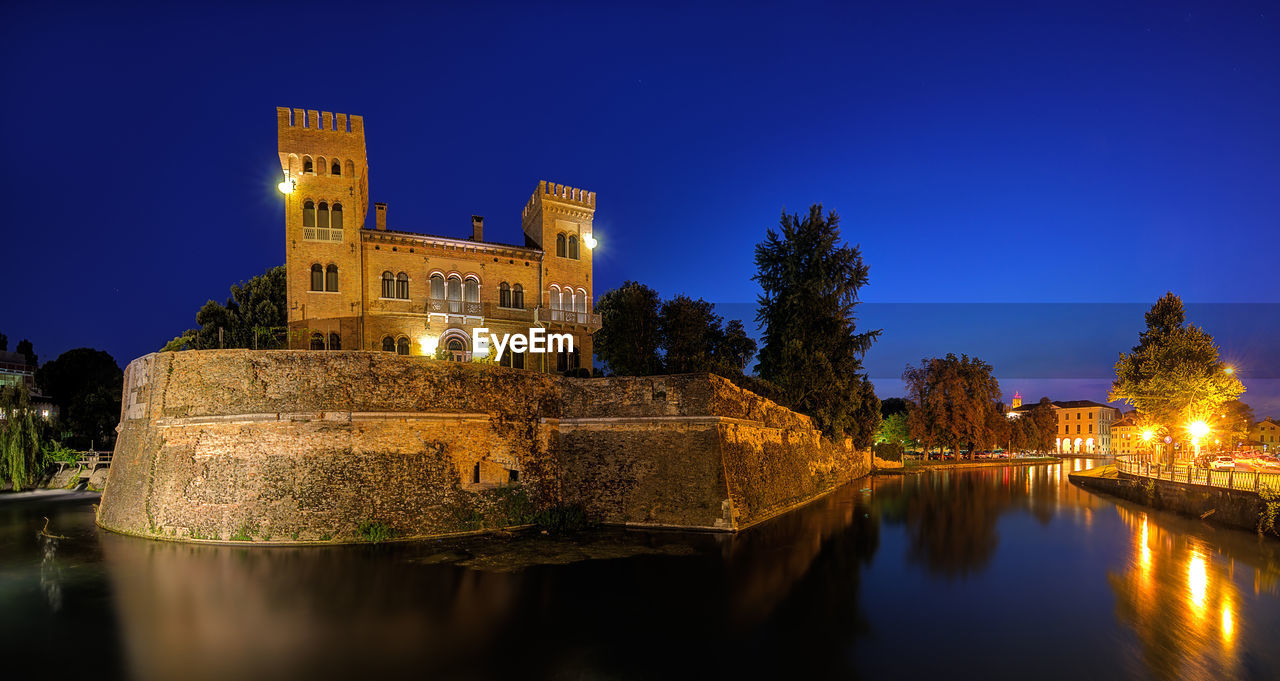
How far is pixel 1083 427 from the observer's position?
367 feet

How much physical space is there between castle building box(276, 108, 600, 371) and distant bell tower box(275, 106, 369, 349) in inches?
1.8

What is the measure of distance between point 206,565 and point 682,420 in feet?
43.7

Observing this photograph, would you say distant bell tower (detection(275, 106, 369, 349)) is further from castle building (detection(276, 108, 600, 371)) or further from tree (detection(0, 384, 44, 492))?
tree (detection(0, 384, 44, 492))

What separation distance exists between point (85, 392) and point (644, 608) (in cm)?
5940

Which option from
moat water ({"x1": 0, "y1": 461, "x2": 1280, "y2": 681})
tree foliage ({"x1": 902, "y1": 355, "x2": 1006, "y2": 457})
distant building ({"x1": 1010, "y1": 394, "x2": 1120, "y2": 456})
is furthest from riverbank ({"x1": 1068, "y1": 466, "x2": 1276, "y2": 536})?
distant building ({"x1": 1010, "y1": 394, "x2": 1120, "y2": 456})

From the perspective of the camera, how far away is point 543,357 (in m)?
32.3

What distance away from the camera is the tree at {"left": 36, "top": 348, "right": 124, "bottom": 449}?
42.4m

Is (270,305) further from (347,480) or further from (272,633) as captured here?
(272,633)

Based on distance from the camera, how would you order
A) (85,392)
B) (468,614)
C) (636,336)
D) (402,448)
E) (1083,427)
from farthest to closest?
(1083,427), (85,392), (636,336), (402,448), (468,614)

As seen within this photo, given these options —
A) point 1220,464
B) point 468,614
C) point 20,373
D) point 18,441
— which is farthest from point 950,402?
point 20,373

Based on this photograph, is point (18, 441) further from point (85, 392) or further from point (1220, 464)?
point (1220, 464)

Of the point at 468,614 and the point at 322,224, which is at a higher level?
the point at 322,224

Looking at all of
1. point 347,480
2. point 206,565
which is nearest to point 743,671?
point 347,480

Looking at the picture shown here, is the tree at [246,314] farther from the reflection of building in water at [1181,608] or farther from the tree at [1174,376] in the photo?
the tree at [1174,376]
